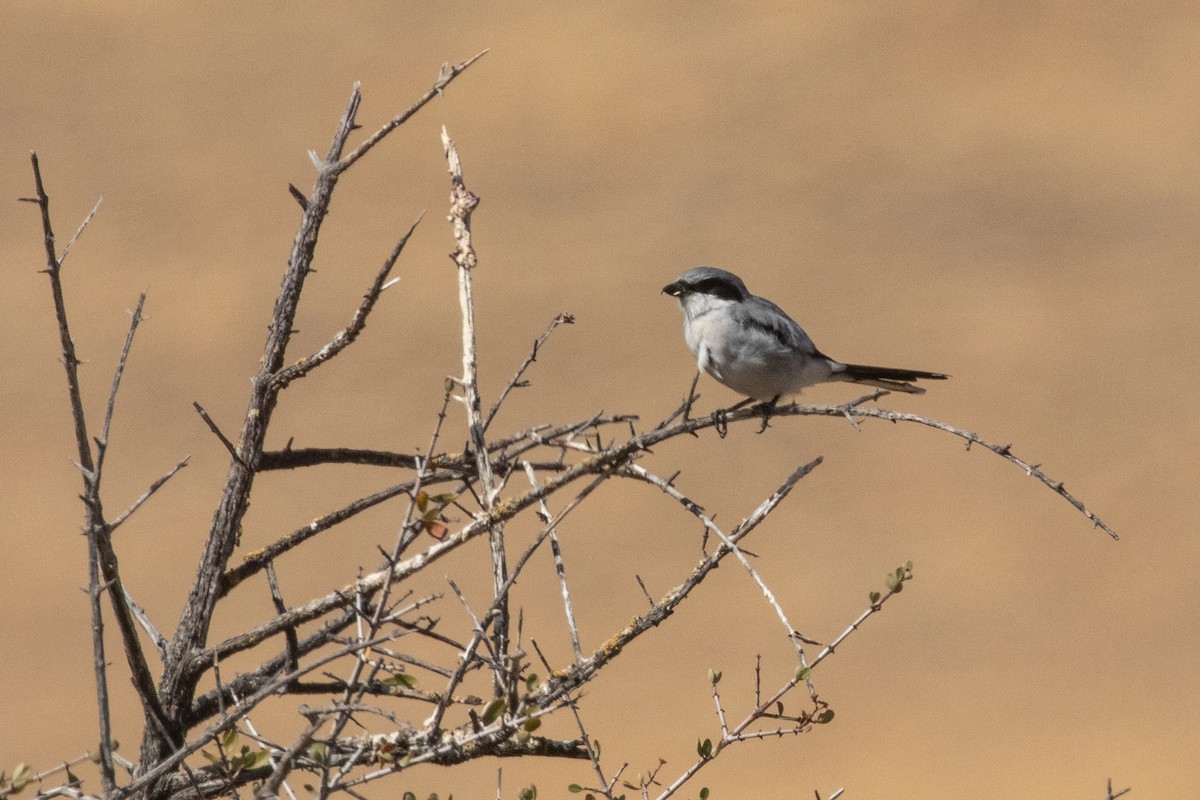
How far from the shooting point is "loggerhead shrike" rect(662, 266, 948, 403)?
4426 mm

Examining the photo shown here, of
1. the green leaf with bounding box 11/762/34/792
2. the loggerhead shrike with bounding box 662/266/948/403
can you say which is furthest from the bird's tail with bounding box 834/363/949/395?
the green leaf with bounding box 11/762/34/792

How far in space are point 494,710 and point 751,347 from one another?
2.34 meters

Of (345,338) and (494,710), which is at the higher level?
(345,338)

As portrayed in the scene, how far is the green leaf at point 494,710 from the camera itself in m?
2.29

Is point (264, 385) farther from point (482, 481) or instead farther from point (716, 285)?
point (716, 285)

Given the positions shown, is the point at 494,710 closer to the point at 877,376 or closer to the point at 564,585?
the point at 564,585

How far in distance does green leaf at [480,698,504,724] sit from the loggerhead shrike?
2.16 metres

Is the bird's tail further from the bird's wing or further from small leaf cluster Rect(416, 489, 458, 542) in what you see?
small leaf cluster Rect(416, 489, 458, 542)

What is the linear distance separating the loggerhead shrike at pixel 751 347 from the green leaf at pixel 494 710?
2.16 m

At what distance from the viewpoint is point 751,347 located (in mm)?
4426

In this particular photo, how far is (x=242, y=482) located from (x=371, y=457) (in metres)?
0.30

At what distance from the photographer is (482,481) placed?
276 cm

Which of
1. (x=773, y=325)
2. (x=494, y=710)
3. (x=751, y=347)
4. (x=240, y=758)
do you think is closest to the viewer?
(x=494, y=710)

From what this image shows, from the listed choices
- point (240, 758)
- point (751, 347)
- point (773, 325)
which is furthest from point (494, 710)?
point (773, 325)
